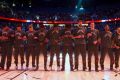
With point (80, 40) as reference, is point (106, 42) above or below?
below

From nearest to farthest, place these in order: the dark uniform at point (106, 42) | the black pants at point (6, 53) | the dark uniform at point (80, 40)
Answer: the dark uniform at point (80, 40), the dark uniform at point (106, 42), the black pants at point (6, 53)

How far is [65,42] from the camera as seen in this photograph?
1509cm

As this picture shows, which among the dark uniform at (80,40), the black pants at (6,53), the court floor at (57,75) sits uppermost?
the dark uniform at (80,40)

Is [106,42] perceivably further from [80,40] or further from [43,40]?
[43,40]

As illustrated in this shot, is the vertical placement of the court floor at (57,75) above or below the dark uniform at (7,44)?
below

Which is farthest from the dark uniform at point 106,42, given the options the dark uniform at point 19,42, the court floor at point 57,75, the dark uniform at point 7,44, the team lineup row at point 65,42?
the dark uniform at point 7,44

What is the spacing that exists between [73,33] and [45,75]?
262 centimetres

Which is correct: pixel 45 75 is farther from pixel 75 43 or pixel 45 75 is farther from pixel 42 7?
pixel 42 7

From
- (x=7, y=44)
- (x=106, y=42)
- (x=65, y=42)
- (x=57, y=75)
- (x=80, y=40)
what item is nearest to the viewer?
(x=57, y=75)

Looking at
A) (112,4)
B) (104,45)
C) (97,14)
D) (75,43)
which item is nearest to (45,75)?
(75,43)

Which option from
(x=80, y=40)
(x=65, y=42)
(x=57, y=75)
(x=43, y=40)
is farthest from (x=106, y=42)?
(x=57, y=75)

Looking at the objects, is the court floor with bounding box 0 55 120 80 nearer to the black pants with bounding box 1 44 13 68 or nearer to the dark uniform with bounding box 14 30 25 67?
the black pants with bounding box 1 44 13 68

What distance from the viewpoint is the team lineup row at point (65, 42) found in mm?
15039

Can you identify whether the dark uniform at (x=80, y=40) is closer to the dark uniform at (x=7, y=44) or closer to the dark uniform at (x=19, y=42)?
the dark uniform at (x=19, y=42)
